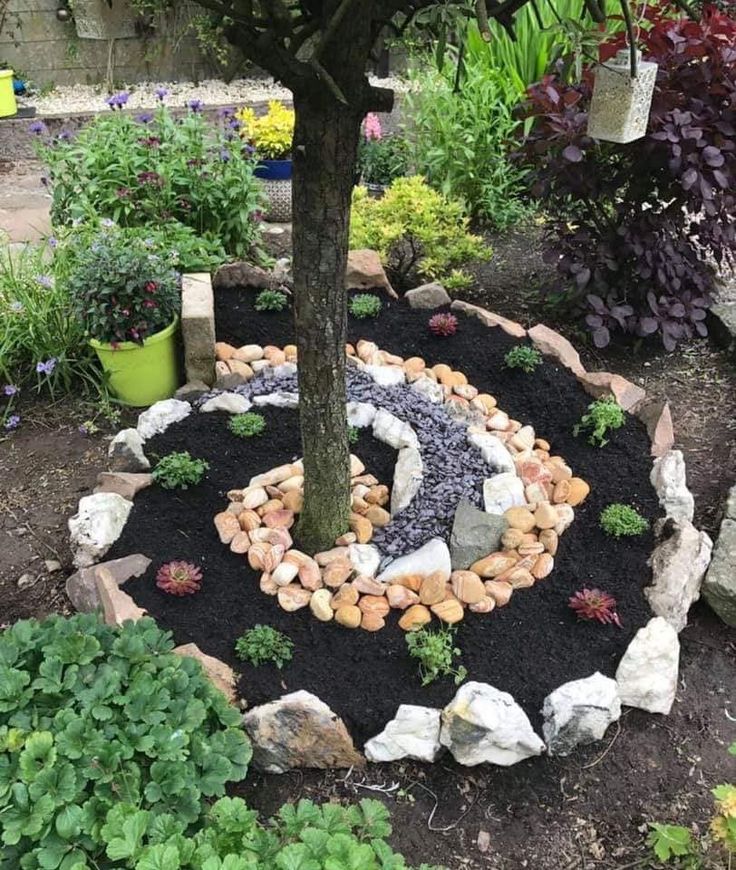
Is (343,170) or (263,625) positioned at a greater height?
(343,170)

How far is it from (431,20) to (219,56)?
7.02 metres

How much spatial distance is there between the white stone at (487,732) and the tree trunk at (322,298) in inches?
27.5

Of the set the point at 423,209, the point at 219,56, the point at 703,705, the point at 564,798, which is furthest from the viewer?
the point at 219,56

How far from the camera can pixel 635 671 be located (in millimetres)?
2215

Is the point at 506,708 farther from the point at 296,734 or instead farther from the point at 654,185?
the point at 654,185

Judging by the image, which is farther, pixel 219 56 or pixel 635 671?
pixel 219 56

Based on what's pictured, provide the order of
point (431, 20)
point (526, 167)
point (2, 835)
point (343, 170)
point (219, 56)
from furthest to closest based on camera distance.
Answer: point (219, 56), point (526, 167), point (343, 170), point (2, 835), point (431, 20)

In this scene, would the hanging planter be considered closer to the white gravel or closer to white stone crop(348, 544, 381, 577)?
the white gravel

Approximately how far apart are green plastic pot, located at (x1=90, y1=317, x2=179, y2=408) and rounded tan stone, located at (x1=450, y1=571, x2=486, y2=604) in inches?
61.4

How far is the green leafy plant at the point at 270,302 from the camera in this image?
11.9 ft

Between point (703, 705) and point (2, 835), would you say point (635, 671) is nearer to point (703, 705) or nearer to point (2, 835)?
point (703, 705)

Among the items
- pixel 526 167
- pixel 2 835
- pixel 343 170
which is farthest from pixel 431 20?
pixel 526 167

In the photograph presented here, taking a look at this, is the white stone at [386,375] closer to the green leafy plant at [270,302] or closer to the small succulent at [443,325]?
the small succulent at [443,325]

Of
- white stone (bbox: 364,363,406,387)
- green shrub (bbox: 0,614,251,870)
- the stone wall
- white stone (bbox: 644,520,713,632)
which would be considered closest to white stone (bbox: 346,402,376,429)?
white stone (bbox: 364,363,406,387)
